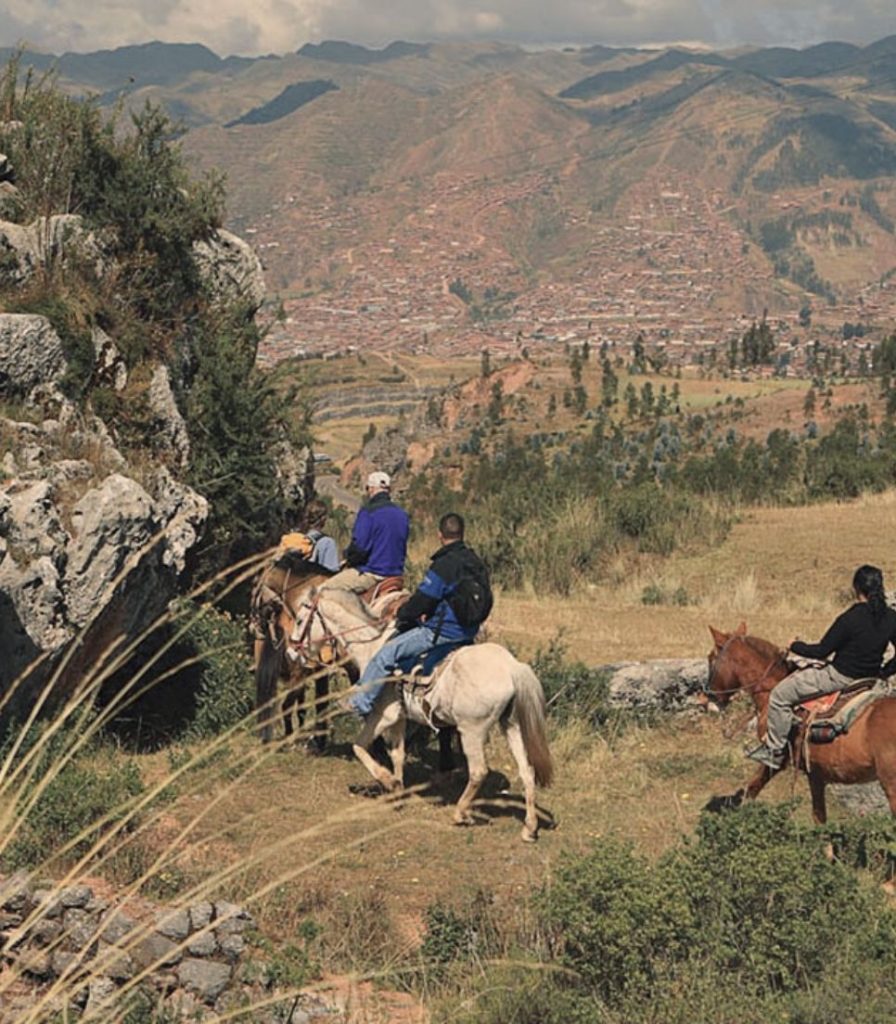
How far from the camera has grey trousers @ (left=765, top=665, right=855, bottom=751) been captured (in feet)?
29.5

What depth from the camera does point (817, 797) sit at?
30.9ft

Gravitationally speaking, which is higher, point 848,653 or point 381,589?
point 848,653

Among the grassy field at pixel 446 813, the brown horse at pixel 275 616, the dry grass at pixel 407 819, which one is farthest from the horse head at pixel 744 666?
the brown horse at pixel 275 616

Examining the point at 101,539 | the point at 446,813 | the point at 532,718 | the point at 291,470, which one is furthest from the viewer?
the point at 291,470

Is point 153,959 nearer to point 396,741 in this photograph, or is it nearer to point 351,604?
point 396,741

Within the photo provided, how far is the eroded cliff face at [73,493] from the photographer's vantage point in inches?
391

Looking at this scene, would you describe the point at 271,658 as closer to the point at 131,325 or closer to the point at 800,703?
the point at 131,325

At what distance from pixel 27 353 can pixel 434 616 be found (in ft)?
17.4

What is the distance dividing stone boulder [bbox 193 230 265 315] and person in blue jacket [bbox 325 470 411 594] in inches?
245

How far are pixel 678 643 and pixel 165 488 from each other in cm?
758

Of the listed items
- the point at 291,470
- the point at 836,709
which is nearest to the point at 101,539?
the point at 836,709

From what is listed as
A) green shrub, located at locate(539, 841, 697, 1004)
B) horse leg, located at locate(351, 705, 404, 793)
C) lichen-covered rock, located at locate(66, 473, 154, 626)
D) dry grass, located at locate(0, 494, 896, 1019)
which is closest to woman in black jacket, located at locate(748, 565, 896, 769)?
dry grass, located at locate(0, 494, 896, 1019)

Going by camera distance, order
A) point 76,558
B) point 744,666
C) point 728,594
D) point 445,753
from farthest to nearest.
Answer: point 728,594, point 445,753, point 76,558, point 744,666

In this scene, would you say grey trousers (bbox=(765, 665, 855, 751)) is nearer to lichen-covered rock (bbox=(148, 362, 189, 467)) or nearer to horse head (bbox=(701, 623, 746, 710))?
horse head (bbox=(701, 623, 746, 710))
